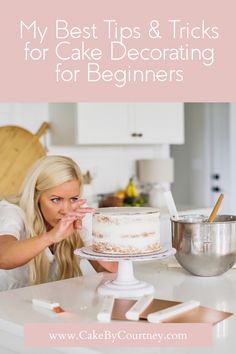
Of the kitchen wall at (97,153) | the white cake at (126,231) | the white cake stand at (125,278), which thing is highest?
the kitchen wall at (97,153)

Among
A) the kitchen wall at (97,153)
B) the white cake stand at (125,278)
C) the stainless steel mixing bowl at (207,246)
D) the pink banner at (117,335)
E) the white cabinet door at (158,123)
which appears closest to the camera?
the pink banner at (117,335)

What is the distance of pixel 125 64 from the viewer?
125 inches

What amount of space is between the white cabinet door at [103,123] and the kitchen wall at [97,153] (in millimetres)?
276

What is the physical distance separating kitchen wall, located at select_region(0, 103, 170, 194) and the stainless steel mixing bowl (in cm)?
236

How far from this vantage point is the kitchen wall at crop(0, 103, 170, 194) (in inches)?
163

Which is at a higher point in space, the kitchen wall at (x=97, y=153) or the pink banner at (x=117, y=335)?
the kitchen wall at (x=97, y=153)

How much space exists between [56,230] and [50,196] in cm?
47

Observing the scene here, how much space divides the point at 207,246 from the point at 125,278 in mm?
341

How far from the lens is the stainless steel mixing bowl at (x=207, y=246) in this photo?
196cm

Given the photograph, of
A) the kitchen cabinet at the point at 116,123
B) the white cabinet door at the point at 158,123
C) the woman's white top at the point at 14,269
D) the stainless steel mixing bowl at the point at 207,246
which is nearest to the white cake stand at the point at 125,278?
the stainless steel mixing bowl at the point at 207,246

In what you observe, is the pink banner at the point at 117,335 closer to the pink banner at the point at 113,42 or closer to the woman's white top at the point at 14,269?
the woman's white top at the point at 14,269

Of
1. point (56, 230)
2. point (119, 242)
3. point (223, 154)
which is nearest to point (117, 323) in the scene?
point (119, 242)

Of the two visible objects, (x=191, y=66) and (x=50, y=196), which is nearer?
(x=50, y=196)

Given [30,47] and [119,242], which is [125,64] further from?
[119,242]
